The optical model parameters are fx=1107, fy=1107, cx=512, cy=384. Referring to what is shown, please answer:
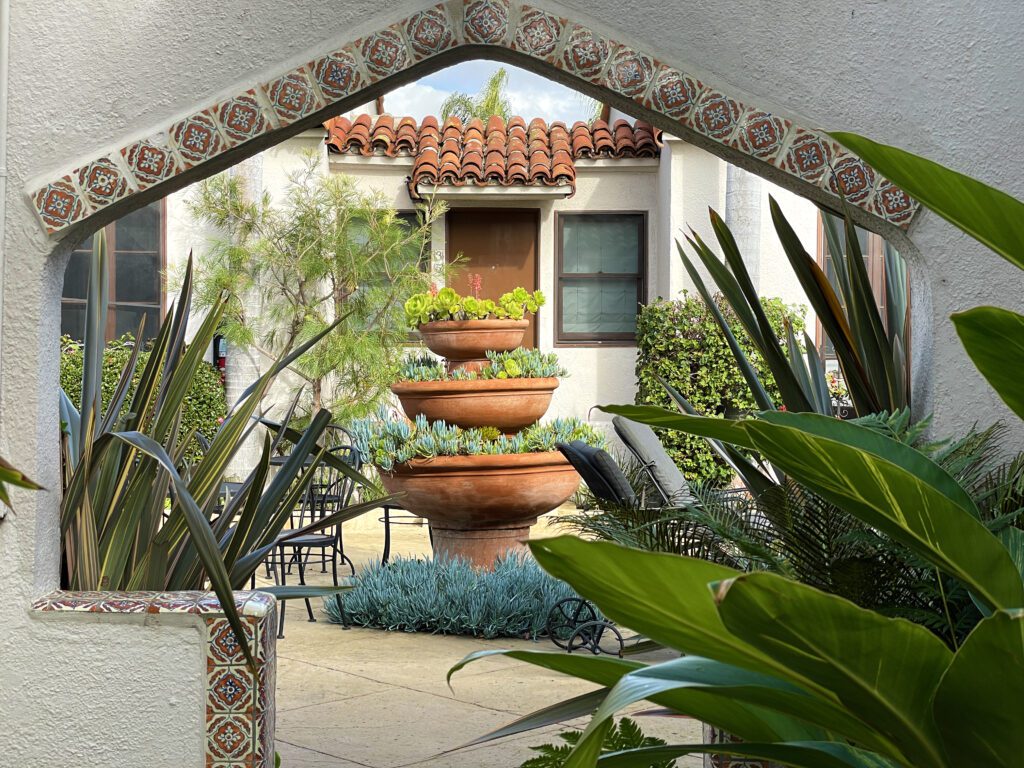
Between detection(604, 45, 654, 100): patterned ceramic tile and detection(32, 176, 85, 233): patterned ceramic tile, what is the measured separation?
1352 millimetres

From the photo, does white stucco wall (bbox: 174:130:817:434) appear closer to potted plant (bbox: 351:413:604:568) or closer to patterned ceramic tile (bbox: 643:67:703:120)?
potted plant (bbox: 351:413:604:568)

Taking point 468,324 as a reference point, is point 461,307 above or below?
above

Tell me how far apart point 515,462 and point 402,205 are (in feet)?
22.4

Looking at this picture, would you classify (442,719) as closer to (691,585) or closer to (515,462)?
(515,462)

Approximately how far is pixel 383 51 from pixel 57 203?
89 cm

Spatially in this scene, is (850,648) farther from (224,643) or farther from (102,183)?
(102,183)

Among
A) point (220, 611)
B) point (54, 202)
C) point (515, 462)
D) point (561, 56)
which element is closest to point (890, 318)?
point (561, 56)

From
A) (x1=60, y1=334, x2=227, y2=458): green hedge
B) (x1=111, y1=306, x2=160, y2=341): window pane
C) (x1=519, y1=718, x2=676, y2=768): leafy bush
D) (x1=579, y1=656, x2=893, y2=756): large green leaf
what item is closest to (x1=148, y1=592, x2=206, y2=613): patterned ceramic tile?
(x1=519, y1=718, x2=676, y2=768): leafy bush

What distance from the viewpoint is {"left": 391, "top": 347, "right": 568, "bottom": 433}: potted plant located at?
6.42 m

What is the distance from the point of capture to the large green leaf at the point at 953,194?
1058 mm

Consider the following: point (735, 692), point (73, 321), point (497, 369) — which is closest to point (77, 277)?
point (73, 321)

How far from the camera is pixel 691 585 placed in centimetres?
91

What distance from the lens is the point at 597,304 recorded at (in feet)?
41.5

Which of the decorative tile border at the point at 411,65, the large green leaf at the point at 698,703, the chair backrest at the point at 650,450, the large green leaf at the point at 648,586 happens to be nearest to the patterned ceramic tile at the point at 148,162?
the decorative tile border at the point at 411,65
